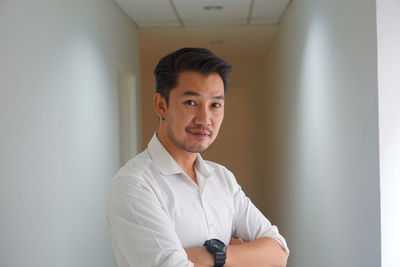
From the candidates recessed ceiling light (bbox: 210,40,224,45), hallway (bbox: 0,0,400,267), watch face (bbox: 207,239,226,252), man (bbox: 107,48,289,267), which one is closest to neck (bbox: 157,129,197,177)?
man (bbox: 107,48,289,267)

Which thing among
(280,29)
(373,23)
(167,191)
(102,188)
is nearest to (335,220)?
(373,23)

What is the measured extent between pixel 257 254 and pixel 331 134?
60.1 inches

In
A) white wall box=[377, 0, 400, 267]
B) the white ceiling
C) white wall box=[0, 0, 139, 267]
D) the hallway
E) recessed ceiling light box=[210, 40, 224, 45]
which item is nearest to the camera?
white wall box=[377, 0, 400, 267]

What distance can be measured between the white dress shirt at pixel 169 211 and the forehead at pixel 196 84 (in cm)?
22

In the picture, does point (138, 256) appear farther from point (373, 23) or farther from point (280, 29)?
point (280, 29)

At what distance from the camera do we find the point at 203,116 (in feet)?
4.86

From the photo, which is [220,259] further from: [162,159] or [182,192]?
[162,159]

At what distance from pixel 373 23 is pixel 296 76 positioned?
224cm

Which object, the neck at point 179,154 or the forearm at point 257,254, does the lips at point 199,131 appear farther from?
the forearm at point 257,254

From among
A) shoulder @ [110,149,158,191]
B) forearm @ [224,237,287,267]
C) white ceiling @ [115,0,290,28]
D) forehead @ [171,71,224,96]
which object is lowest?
forearm @ [224,237,287,267]

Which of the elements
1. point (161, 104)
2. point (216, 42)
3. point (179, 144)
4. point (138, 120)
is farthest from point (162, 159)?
point (216, 42)

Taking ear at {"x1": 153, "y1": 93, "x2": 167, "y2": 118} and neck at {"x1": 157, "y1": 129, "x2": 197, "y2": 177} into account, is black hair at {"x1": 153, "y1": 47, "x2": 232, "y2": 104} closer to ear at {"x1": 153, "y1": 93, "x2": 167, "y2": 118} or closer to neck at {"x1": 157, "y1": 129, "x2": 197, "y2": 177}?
ear at {"x1": 153, "y1": 93, "x2": 167, "y2": 118}

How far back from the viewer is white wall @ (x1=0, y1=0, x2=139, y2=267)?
240cm

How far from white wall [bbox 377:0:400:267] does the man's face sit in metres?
0.92
